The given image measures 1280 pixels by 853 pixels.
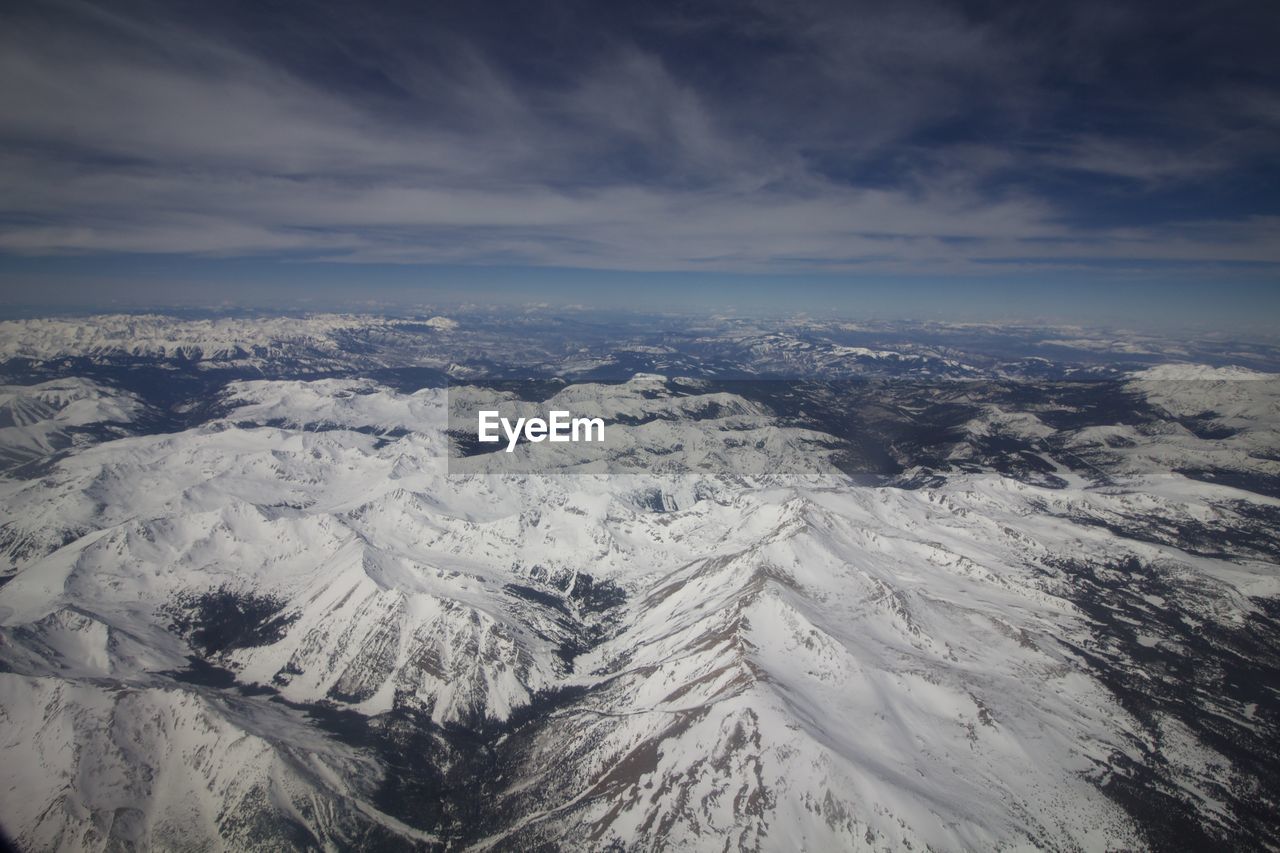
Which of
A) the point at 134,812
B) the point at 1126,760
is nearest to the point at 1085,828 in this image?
the point at 1126,760

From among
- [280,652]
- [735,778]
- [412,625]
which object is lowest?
[280,652]

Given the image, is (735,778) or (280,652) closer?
(735,778)

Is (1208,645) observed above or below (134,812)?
above

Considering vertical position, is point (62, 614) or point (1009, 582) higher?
point (1009, 582)

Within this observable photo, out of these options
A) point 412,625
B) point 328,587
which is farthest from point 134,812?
point 328,587

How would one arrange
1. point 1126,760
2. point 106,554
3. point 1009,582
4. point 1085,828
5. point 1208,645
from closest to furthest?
1. point 1085,828
2. point 1126,760
3. point 1208,645
4. point 1009,582
5. point 106,554

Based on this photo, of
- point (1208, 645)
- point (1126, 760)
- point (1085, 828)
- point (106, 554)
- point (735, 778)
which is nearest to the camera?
point (1085, 828)

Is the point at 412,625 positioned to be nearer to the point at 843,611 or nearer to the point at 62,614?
the point at 62,614

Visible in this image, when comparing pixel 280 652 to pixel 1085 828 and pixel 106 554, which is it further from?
pixel 1085 828

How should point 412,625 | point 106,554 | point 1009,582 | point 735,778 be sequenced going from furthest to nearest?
point 106,554
point 1009,582
point 412,625
point 735,778
